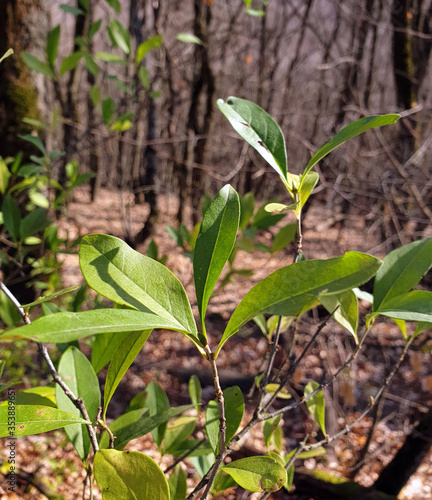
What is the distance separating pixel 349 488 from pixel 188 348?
5.89 ft

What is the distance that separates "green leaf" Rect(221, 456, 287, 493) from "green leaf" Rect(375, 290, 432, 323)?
Answer: 0.69ft

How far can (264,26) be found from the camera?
6.00 metres

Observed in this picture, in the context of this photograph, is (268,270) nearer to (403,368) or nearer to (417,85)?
(403,368)

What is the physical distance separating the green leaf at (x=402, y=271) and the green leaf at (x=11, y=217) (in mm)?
939

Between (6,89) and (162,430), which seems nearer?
(162,430)

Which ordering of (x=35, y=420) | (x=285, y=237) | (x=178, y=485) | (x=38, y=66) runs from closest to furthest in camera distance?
(x=35, y=420) → (x=178, y=485) → (x=285, y=237) → (x=38, y=66)

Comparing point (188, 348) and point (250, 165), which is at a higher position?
point (250, 165)

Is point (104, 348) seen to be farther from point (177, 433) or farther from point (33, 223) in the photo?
point (33, 223)

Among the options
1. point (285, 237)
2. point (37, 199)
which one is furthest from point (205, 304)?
point (37, 199)

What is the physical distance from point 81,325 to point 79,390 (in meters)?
0.34

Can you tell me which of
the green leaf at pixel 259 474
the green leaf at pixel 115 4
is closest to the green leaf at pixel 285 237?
the green leaf at pixel 259 474

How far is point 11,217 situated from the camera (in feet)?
3.23

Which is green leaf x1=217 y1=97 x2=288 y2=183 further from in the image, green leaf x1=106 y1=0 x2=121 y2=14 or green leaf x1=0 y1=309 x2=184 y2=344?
green leaf x1=106 y1=0 x2=121 y2=14

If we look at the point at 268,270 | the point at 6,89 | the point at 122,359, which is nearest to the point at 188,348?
the point at 268,270
